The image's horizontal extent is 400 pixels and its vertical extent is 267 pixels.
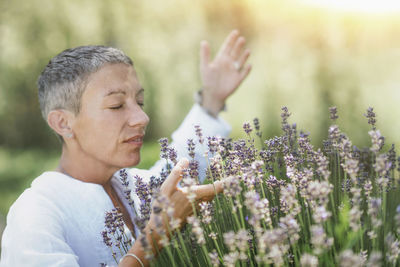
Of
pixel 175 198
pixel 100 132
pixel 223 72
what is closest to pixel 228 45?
pixel 223 72

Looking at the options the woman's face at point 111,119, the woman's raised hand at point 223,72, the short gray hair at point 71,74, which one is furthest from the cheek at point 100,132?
the woman's raised hand at point 223,72

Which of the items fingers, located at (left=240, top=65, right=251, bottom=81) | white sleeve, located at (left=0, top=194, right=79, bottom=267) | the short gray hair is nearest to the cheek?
the short gray hair

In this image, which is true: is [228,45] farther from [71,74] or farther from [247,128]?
[247,128]

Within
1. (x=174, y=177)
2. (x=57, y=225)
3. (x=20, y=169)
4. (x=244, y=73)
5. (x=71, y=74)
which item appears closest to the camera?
(x=174, y=177)

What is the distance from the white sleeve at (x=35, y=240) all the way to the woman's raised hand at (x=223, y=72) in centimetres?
130

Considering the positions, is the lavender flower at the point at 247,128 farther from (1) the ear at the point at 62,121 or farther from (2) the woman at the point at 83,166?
(1) the ear at the point at 62,121

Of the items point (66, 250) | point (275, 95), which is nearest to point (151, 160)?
point (275, 95)

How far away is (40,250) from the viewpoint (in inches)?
64.6

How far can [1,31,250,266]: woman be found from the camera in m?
1.68

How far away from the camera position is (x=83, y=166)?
6.83ft

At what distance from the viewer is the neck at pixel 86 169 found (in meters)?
2.07

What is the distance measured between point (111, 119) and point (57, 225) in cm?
52

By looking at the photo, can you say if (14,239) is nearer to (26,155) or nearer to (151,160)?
(151,160)

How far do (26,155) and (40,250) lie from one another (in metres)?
5.45
